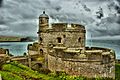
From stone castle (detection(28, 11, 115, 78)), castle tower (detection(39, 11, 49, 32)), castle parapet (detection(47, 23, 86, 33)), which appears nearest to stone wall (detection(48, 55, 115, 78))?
stone castle (detection(28, 11, 115, 78))

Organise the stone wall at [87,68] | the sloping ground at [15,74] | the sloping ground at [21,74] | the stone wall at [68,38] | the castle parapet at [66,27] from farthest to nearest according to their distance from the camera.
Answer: the stone wall at [68,38] → the castle parapet at [66,27] → the stone wall at [87,68] → the sloping ground at [21,74] → the sloping ground at [15,74]

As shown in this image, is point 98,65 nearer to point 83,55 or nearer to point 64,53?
point 83,55

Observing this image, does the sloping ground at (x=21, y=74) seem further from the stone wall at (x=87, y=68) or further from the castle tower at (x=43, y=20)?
the castle tower at (x=43, y=20)

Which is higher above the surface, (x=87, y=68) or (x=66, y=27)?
(x=66, y=27)

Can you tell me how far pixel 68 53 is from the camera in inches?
1078

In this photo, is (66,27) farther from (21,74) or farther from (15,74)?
(15,74)

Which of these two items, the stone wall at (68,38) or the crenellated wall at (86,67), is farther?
the stone wall at (68,38)

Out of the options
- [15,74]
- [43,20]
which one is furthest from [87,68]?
[43,20]

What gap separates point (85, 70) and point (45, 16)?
1187cm

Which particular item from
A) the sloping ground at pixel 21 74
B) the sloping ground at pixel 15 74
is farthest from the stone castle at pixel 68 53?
the sloping ground at pixel 15 74

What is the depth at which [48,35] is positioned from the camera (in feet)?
109

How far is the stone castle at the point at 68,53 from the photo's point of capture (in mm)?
26719

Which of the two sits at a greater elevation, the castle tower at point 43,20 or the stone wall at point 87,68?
the castle tower at point 43,20

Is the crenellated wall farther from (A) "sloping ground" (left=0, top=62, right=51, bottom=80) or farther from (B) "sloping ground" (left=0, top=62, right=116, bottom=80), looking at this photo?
(A) "sloping ground" (left=0, top=62, right=51, bottom=80)
